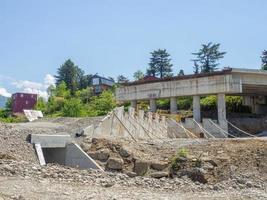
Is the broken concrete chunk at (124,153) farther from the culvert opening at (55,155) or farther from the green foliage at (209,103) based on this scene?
the green foliage at (209,103)

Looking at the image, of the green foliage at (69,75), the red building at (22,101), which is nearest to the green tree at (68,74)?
the green foliage at (69,75)

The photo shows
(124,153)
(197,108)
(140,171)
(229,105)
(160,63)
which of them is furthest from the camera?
(160,63)

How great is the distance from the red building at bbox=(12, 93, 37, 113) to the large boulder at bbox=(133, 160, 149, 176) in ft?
230

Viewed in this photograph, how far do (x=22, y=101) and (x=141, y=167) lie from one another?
73469 mm

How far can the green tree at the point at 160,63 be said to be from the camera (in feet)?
276

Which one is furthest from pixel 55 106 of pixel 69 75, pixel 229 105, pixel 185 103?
pixel 69 75

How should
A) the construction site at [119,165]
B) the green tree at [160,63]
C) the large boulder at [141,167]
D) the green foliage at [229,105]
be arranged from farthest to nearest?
the green tree at [160,63] < the green foliage at [229,105] < the large boulder at [141,167] < the construction site at [119,165]

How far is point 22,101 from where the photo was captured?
86375 mm

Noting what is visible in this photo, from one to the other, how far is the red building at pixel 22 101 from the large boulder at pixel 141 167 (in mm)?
70019

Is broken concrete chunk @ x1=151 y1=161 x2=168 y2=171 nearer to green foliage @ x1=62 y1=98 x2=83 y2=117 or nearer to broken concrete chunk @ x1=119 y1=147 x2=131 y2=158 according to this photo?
broken concrete chunk @ x1=119 y1=147 x2=131 y2=158

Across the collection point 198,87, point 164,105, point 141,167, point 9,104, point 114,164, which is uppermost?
point 9,104

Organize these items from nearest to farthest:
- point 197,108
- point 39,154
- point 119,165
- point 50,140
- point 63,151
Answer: point 119,165
point 39,154
point 50,140
point 63,151
point 197,108

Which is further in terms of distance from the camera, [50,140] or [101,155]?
[50,140]

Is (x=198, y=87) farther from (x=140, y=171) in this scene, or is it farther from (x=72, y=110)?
(x=140, y=171)
